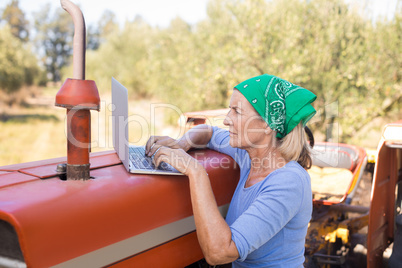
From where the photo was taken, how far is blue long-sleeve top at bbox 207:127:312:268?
142cm

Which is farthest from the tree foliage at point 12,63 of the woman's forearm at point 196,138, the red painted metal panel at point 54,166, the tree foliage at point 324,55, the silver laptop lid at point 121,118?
the silver laptop lid at point 121,118

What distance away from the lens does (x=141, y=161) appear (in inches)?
68.0

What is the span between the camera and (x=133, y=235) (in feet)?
4.21

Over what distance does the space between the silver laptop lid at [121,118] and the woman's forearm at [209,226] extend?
31cm

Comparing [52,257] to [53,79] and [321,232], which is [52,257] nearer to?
[321,232]

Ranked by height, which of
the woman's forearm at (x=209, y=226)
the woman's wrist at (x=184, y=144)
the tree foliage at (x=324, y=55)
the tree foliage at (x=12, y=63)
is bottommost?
the woman's forearm at (x=209, y=226)

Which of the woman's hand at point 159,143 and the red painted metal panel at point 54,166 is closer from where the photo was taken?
the red painted metal panel at point 54,166

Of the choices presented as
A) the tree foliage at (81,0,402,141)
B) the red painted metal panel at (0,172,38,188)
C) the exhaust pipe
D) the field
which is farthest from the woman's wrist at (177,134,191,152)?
the field

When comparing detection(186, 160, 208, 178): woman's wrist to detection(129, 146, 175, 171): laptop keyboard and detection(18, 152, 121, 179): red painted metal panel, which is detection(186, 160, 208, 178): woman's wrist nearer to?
detection(129, 146, 175, 171): laptop keyboard

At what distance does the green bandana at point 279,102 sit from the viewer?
163 cm

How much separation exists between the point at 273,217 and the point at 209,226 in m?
0.26

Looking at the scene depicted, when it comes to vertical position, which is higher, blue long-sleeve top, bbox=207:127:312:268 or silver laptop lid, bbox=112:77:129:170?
silver laptop lid, bbox=112:77:129:170

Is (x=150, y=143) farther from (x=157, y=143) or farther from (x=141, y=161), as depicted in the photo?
(x=141, y=161)

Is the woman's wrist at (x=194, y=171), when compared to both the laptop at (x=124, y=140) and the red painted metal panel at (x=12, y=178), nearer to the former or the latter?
the laptop at (x=124, y=140)
